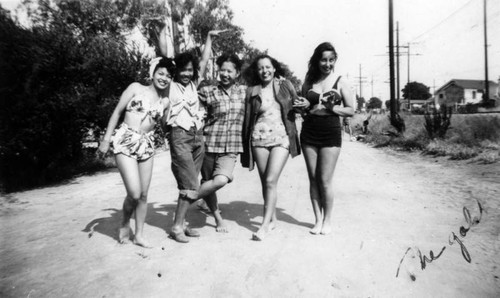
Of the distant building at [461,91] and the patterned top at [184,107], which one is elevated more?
the distant building at [461,91]

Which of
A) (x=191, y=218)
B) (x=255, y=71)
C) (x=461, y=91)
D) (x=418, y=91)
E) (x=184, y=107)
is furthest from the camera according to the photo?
(x=418, y=91)

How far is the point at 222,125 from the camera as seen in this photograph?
397 cm

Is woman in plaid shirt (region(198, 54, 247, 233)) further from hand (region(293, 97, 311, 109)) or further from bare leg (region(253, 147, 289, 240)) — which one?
hand (region(293, 97, 311, 109))

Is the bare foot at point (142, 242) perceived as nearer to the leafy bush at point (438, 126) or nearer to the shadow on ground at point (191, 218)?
the shadow on ground at point (191, 218)

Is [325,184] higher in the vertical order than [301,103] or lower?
lower

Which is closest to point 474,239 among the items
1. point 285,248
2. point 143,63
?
point 285,248

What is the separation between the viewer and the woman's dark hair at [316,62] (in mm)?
3918

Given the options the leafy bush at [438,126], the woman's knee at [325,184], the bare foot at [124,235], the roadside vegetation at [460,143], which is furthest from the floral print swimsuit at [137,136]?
the leafy bush at [438,126]

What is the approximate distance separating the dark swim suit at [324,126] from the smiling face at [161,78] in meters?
1.55

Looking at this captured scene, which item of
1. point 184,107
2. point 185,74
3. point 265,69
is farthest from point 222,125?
point 265,69

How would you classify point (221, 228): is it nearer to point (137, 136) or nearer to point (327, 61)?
point (137, 136)

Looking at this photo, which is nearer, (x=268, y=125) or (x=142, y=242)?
(x=142, y=242)

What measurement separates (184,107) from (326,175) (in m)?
1.69

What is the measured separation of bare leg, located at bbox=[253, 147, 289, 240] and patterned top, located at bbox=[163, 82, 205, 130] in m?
0.74
